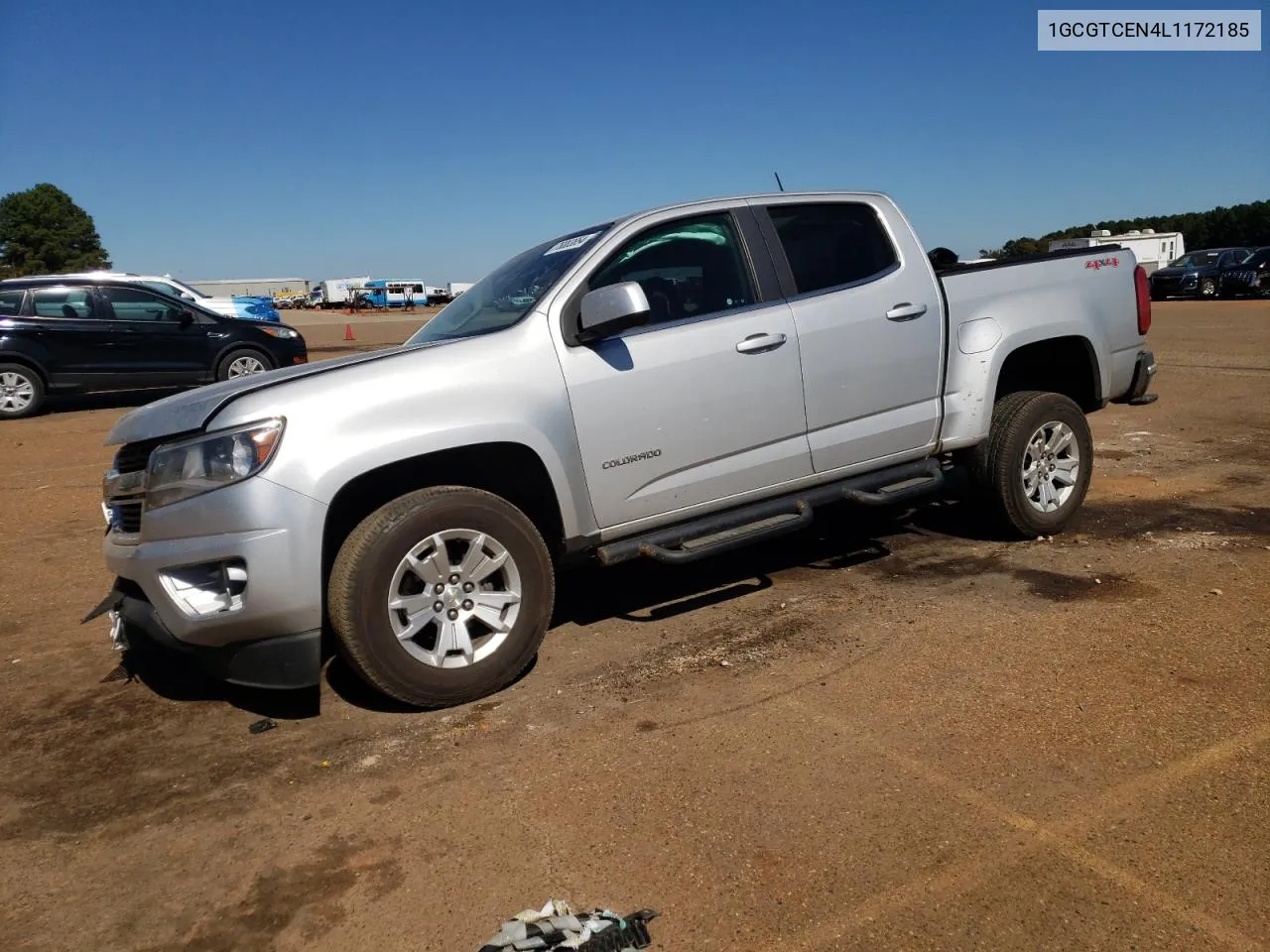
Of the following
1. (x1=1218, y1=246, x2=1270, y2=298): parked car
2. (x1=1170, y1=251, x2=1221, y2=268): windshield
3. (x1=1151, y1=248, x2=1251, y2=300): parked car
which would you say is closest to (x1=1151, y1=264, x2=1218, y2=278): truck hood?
(x1=1151, y1=248, x2=1251, y2=300): parked car

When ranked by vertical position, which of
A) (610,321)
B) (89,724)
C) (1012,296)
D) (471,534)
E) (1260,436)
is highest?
(610,321)

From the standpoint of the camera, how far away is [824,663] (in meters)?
3.94

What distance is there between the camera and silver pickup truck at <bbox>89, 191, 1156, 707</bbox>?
11.2 feet

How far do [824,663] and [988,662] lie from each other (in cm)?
64

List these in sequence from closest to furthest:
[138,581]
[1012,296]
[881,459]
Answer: [138,581], [881,459], [1012,296]

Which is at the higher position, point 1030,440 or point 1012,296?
point 1012,296

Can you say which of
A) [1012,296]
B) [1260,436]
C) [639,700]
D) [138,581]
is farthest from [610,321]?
[1260,436]

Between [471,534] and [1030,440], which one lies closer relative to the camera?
→ [471,534]

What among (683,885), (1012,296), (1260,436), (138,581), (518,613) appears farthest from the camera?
(1260,436)

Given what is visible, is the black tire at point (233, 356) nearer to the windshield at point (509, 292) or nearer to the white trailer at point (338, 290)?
the windshield at point (509, 292)

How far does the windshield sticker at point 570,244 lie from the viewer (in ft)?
14.5

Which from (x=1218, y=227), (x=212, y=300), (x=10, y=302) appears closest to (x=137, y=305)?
(x=10, y=302)

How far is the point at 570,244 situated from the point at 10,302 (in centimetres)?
1097

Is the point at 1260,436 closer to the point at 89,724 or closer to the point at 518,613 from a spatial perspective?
the point at 518,613
